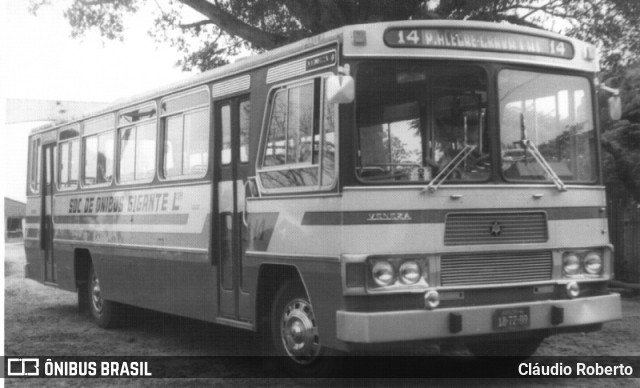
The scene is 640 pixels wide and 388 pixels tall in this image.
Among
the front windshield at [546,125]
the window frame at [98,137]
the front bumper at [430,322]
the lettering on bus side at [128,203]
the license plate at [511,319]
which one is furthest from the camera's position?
the window frame at [98,137]

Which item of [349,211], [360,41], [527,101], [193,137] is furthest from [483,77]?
[193,137]

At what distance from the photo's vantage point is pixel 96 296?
1271cm

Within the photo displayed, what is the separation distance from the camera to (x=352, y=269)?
6.89 m

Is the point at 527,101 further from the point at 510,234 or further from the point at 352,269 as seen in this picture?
the point at 352,269

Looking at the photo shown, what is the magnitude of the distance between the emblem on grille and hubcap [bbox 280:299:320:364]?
1.65 meters

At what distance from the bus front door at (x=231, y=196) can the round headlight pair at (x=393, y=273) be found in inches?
80.6

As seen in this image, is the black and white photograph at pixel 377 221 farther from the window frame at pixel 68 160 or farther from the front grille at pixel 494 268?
the window frame at pixel 68 160

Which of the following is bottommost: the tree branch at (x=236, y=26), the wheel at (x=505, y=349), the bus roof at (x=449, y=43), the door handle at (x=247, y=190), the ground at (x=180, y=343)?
the ground at (x=180, y=343)

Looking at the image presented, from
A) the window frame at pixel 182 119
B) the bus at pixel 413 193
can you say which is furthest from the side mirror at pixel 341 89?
the window frame at pixel 182 119

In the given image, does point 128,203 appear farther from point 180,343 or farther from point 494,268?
point 494,268

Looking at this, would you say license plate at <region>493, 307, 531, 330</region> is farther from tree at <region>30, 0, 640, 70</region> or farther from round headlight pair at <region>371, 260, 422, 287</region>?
tree at <region>30, 0, 640, 70</region>

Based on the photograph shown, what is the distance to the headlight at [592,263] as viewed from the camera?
25.5 ft

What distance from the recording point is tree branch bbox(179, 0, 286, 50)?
1748cm

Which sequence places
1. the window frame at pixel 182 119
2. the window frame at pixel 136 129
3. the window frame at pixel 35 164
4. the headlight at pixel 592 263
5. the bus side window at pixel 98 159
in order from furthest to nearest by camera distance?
the window frame at pixel 35 164
the bus side window at pixel 98 159
the window frame at pixel 136 129
the window frame at pixel 182 119
the headlight at pixel 592 263
